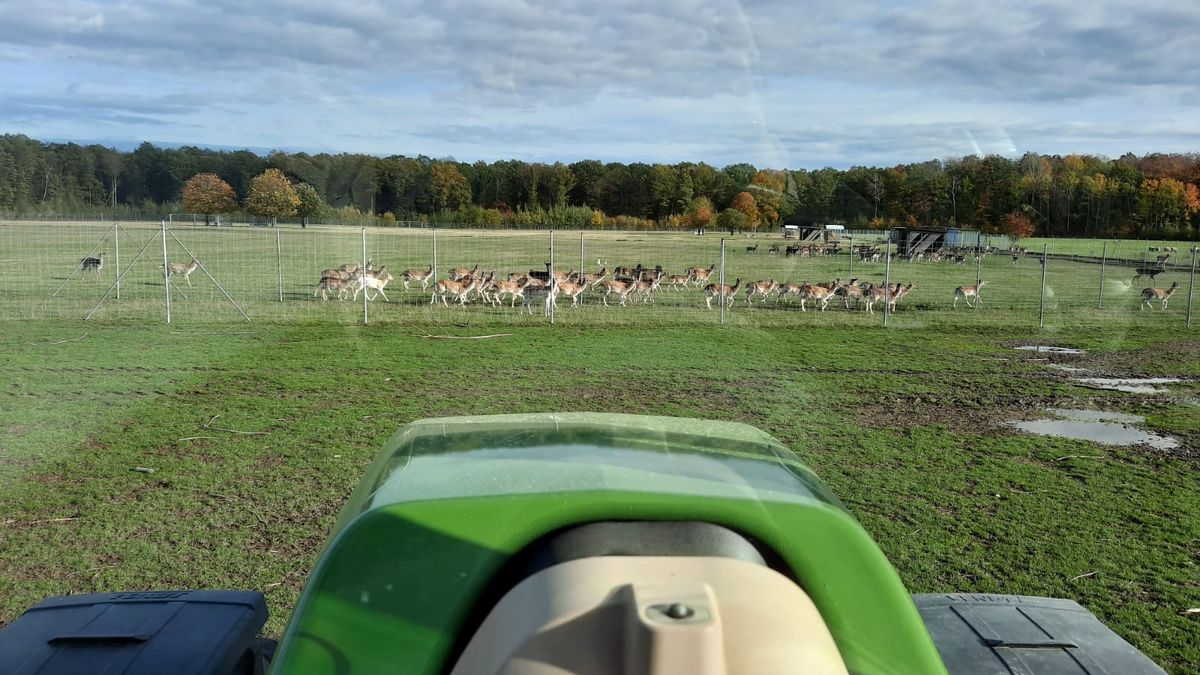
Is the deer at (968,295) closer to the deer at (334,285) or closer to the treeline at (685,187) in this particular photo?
the treeline at (685,187)

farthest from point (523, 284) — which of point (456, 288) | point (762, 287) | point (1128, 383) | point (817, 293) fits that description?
point (1128, 383)

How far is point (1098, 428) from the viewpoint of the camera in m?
9.35

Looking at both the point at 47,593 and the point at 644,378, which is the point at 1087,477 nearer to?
the point at 644,378

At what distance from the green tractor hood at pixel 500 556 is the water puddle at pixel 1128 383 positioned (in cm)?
1217

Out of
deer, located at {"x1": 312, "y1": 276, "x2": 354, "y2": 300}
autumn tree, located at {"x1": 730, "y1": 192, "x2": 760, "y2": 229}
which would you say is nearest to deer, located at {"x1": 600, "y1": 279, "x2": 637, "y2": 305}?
deer, located at {"x1": 312, "y1": 276, "x2": 354, "y2": 300}

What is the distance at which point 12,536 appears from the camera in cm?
571

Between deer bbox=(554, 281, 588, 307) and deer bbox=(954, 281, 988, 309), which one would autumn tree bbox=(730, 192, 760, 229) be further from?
deer bbox=(954, 281, 988, 309)

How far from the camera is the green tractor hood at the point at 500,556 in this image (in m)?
0.98

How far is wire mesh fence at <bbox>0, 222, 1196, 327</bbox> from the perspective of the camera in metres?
20.0

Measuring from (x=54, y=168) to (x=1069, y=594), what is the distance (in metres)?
8.69

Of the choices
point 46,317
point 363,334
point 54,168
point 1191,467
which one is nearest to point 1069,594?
point 1191,467

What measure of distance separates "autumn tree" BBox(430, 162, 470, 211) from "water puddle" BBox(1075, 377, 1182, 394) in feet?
27.1

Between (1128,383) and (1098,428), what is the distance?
139 inches

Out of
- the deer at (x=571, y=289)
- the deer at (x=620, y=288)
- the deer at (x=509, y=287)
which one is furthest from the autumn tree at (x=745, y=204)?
the deer at (x=620, y=288)
